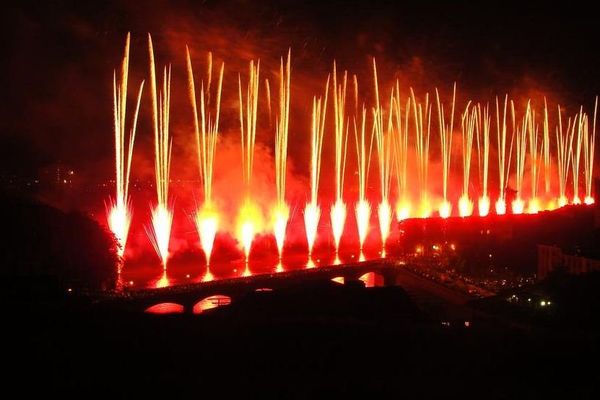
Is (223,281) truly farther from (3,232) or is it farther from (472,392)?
(472,392)

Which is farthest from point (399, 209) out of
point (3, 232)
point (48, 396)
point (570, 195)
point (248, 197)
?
point (48, 396)

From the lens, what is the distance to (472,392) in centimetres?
470

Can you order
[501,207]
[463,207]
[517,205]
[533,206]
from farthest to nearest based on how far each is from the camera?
[517,205], [533,206], [501,207], [463,207]

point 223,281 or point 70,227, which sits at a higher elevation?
point 70,227

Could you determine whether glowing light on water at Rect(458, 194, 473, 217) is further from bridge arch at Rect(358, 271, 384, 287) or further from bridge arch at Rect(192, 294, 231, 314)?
bridge arch at Rect(192, 294, 231, 314)

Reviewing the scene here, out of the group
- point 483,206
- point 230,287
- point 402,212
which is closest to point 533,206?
point 483,206

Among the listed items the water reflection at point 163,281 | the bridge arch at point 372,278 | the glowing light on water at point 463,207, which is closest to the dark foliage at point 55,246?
the water reflection at point 163,281

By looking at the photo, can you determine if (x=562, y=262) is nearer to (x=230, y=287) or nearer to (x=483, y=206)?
(x=230, y=287)

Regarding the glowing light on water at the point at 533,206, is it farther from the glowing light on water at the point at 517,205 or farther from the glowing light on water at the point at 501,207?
the glowing light on water at the point at 501,207

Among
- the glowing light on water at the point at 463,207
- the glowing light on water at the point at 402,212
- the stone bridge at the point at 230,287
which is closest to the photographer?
the stone bridge at the point at 230,287

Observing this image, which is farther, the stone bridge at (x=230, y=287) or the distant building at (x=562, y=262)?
the distant building at (x=562, y=262)

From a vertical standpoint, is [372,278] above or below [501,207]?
below

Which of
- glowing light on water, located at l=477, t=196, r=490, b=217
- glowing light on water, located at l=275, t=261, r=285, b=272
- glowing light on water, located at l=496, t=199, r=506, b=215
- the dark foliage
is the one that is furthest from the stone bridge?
glowing light on water, located at l=496, t=199, r=506, b=215

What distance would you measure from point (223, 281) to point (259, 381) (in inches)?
572
